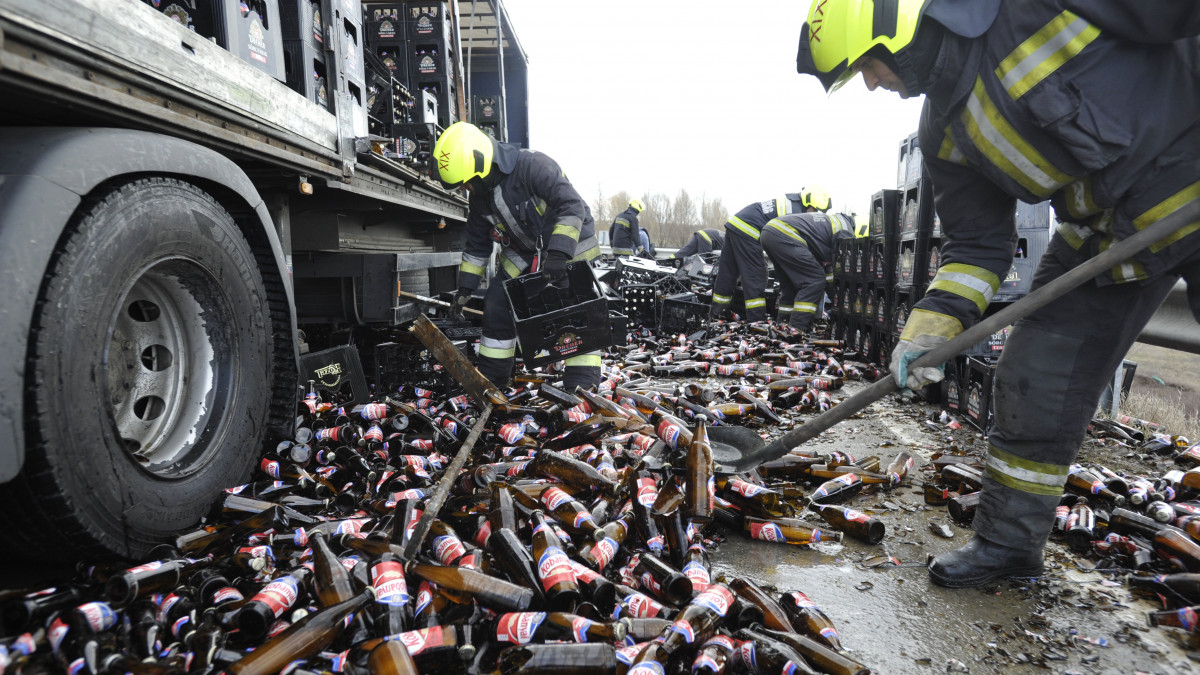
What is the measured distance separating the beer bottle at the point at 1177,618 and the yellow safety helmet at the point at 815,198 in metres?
9.04

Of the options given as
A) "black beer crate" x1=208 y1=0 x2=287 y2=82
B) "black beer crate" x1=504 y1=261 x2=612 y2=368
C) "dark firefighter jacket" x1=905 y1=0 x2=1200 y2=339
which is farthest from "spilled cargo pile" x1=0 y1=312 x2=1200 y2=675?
"black beer crate" x1=208 y1=0 x2=287 y2=82

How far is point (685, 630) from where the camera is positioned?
1.91 m

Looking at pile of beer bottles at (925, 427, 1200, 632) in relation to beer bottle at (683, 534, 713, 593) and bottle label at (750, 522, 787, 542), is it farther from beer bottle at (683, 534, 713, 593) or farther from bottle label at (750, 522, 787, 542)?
beer bottle at (683, 534, 713, 593)

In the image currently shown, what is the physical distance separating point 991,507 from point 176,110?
3.79 meters

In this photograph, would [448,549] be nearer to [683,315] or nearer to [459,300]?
[459,300]

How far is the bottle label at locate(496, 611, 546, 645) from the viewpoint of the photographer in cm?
195

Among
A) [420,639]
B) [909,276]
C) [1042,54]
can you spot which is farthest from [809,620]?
[909,276]

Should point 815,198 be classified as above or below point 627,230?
above

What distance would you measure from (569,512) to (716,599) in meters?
0.86

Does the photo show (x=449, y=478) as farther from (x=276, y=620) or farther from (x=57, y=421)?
(x=57, y=421)

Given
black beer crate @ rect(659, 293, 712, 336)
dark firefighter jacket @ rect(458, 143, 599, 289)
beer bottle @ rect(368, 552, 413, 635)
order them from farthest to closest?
1. black beer crate @ rect(659, 293, 712, 336)
2. dark firefighter jacket @ rect(458, 143, 599, 289)
3. beer bottle @ rect(368, 552, 413, 635)

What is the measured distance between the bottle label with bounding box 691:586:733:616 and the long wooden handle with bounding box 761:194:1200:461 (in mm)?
1049

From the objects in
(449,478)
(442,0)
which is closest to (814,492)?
(449,478)

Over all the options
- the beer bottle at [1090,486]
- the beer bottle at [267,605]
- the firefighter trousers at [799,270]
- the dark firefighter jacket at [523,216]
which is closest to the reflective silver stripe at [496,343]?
the dark firefighter jacket at [523,216]
